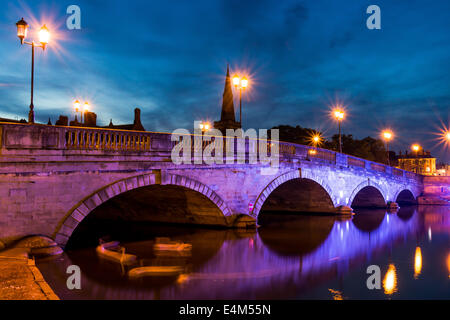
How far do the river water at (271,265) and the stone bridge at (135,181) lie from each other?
4.23 feet

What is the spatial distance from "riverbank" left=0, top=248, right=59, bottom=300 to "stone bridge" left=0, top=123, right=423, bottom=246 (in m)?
1.10

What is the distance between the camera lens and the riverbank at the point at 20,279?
746cm

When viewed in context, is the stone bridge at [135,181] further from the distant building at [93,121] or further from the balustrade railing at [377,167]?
the distant building at [93,121]

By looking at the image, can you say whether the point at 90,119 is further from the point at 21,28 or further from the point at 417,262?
the point at 417,262

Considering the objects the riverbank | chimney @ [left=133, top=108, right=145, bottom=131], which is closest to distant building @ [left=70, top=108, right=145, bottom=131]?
chimney @ [left=133, top=108, right=145, bottom=131]

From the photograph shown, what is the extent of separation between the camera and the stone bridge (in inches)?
452

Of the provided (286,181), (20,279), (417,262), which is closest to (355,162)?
(286,181)

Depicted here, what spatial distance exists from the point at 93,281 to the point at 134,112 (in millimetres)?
32397

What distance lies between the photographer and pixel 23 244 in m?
11.1

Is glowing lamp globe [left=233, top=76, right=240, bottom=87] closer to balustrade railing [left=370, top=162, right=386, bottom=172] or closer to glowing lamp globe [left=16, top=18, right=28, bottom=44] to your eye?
glowing lamp globe [left=16, top=18, right=28, bottom=44]

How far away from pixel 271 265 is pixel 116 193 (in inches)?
248

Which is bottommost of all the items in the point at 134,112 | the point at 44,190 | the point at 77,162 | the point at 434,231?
the point at 434,231
